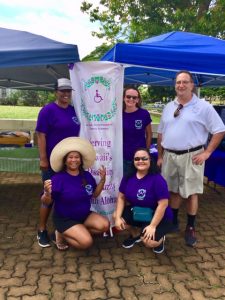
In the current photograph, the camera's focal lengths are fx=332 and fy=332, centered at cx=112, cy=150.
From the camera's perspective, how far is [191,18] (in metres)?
10.5

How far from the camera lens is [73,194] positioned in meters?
3.01

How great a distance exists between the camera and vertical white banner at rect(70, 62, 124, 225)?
3348 millimetres

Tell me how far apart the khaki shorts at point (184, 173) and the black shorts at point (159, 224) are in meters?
0.38

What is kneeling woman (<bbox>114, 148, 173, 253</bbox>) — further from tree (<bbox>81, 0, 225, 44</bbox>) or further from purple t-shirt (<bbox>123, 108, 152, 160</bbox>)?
tree (<bbox>81, 0, 225, 44</bbox>)

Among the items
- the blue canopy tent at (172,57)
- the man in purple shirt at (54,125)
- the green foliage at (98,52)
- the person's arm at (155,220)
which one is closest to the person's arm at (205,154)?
the person's arm at (155,220)

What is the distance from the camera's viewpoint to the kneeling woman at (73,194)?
2.97 m

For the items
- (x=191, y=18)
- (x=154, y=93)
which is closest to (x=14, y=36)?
A: (x=191, y=18)

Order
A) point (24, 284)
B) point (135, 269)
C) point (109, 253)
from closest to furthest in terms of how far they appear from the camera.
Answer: point (24, 284) → point (135, 269) → point (109, 253)

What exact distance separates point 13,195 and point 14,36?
91.7 inches

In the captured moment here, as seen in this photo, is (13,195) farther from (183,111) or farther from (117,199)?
(183,111)

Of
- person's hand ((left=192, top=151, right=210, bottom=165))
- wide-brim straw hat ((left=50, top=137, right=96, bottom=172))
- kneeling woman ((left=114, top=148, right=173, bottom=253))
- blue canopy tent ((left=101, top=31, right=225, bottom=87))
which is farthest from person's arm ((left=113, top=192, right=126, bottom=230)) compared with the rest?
blue canopy tent ((left=101, top=31, right=225, bottom=87))

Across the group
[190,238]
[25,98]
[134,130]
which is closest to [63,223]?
[134,130]

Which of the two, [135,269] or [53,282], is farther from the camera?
[135,269]

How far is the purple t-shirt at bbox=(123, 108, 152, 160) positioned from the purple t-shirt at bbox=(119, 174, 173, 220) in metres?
0.42
